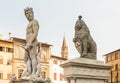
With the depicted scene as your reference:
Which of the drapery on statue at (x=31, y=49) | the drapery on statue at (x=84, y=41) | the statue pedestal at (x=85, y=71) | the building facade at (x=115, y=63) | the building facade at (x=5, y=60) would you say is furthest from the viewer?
the building facade at (x=115, y=63)

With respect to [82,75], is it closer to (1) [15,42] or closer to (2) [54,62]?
(1) [15,42]

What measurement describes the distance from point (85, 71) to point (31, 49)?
8.06 feet

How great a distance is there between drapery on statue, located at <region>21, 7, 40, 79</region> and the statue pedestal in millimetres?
1572

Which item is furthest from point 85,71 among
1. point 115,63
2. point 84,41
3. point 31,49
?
point 115,63

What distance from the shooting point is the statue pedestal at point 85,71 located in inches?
517

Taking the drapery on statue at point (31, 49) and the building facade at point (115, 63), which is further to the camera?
the building facade at point (115, 63)

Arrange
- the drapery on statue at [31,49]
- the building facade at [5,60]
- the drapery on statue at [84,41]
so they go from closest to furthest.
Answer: the drapery on statue at [84,41] < the drapery on statue at [31,49] < the building facade at [5,60]

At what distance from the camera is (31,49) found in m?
14.7

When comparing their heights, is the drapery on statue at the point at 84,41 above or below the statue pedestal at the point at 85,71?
above

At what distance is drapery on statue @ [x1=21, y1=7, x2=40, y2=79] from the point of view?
14.5 metres

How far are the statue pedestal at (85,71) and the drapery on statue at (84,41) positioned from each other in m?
0.40

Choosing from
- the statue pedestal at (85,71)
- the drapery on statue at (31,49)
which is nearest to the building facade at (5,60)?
the drapery on statue at (31,49)

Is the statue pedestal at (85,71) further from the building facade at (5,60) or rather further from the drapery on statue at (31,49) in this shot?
the building facade at (5,60)

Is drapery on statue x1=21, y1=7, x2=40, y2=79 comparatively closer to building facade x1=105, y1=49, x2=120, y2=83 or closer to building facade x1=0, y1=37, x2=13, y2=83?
building facade x1=0, y1=37, x2=13, y2=83
